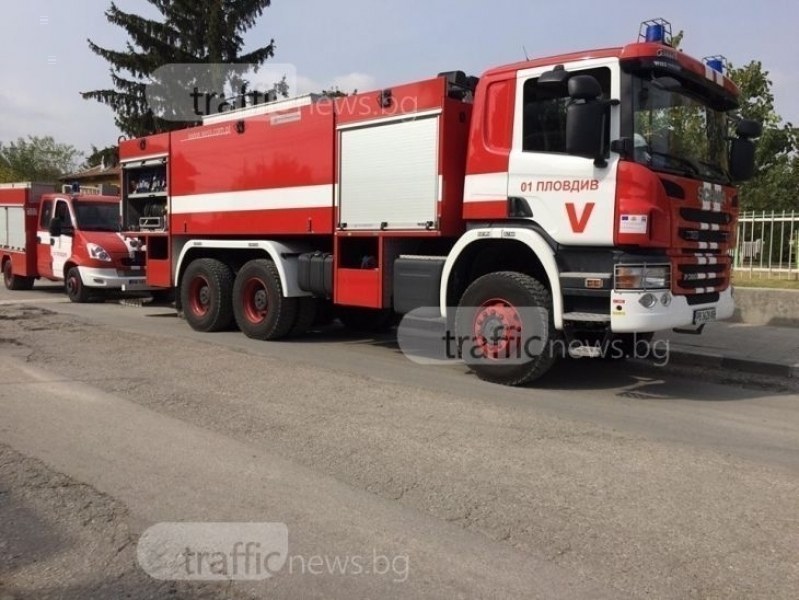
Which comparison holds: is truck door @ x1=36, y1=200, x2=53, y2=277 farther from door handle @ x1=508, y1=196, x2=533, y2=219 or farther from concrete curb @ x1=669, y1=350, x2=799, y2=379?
concrete curb @ x1=669, y1=350, x2=799, y2=379

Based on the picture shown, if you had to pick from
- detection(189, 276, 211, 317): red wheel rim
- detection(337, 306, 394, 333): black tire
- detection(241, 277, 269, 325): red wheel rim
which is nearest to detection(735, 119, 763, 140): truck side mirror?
detection(337, 306, 394, 333): black tire

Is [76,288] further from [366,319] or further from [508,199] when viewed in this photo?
[508,199]

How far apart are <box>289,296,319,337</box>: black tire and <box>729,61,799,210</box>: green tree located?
12874 mm

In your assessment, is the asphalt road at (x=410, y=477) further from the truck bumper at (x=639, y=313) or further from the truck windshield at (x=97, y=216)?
the truck windshield at (x=97, y=216)

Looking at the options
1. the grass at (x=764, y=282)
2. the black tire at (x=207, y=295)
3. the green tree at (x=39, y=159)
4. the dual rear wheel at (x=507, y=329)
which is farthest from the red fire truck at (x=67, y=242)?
the green tree at (x=39, y=159)

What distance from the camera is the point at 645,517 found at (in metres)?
3.87

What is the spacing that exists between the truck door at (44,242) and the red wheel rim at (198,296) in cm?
684

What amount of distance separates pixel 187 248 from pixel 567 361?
19.8 ft

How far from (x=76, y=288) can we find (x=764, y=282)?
43.7 feet

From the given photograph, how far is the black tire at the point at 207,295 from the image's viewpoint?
34.5ft

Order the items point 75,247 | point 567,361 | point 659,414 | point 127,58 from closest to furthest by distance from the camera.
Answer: point 659,414, point 567,361, point 75,247, point 127,58

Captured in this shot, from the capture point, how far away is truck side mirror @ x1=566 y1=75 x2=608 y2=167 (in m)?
5.98

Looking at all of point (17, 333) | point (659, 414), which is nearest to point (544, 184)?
point (659, 414)

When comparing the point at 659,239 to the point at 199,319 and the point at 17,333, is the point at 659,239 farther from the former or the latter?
the point at 17,333
